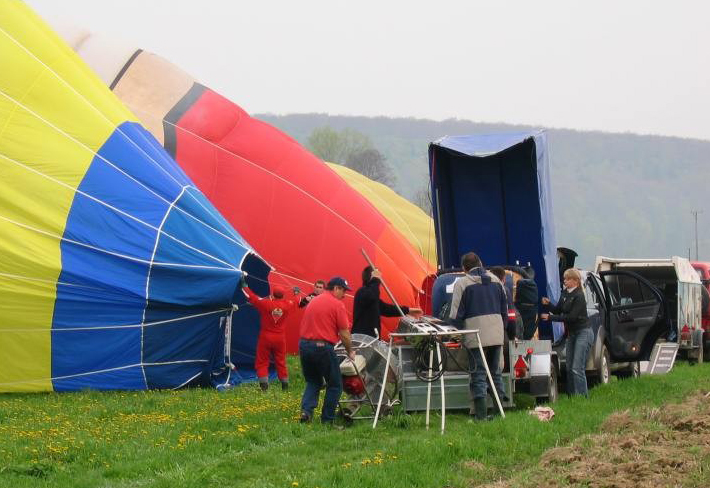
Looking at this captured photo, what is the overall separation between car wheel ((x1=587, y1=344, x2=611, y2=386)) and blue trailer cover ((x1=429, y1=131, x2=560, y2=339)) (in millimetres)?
728

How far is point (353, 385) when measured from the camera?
12.2 m

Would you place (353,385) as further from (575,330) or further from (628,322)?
(628,322)

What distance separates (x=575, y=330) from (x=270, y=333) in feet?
14.4

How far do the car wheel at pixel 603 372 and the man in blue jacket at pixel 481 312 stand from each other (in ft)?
12.0

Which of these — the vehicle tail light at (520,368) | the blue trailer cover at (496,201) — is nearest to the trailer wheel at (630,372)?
the blue trailer cover at (496,201)

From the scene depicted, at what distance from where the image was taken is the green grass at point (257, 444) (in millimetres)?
8930

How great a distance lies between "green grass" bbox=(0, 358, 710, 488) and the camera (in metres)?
8.93

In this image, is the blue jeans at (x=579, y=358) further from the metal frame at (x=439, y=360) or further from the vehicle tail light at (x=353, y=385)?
the vehicle tail light at (x=353, y=385)

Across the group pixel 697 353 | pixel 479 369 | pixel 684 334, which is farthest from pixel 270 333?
pixel 697 353

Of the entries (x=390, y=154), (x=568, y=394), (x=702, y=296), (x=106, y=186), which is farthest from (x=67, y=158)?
(x=390, y=154)

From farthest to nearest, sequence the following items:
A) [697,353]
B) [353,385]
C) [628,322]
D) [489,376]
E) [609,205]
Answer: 1. [609,205]
2. [697,353]
3. [628,322]
4. [353,385]
5. [489,376]

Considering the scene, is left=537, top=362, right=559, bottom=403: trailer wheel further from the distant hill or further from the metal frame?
the distant hill

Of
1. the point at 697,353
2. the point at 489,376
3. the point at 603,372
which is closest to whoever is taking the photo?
the point at 489,376

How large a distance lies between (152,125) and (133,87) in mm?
1383
